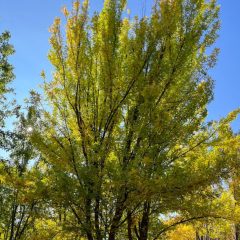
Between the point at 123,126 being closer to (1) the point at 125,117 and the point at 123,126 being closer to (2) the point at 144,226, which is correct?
(1) the point at 125,117

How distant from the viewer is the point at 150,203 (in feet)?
23.8

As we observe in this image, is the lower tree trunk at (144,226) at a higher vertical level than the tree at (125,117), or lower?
lower

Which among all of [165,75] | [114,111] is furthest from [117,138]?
[165,75]

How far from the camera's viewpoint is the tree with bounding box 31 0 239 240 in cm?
582

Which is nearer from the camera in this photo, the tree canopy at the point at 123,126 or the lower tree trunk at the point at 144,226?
the tree canopy at the point at 123,126

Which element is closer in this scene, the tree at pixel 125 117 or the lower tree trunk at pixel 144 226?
the tree at pixel 125 117

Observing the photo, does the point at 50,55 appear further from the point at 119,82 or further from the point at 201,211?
the point at 201,211

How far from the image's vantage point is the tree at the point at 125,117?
5824mm

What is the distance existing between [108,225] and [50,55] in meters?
3.57

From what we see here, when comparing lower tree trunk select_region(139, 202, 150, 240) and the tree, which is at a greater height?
the tree

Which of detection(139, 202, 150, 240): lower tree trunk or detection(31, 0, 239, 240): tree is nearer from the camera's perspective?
detection(31, 0, 239, 240): tree

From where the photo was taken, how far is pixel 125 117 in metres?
6.88

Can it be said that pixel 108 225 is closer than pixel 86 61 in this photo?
Yes

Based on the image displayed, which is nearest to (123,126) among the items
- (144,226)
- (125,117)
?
(125,117)
